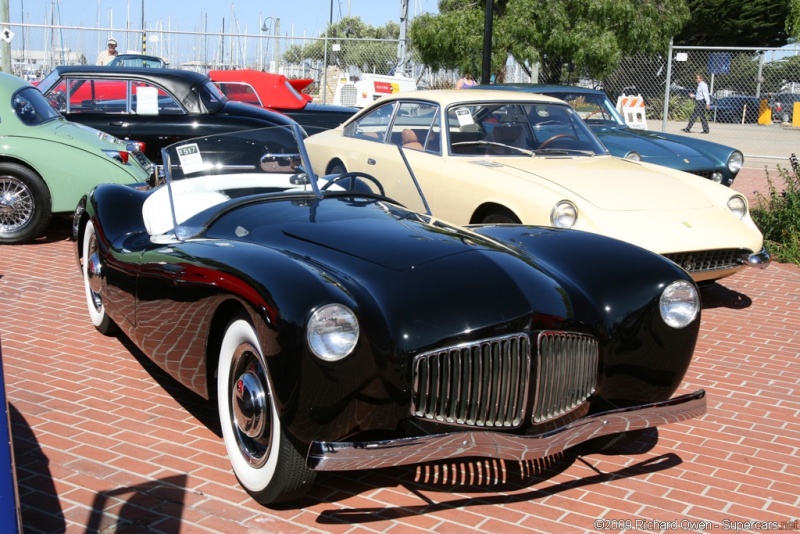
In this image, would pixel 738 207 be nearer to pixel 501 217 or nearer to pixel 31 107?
pixel 501 217

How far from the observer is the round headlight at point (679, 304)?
3.91m

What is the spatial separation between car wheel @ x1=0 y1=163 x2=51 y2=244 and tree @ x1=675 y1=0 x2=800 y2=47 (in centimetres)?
3548

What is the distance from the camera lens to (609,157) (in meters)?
7.70

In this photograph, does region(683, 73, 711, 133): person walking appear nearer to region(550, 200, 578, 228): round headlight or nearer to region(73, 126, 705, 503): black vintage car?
region(550, 200, 578, 228): round headlight

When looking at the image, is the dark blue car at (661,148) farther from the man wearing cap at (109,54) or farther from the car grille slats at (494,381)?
the man wearing cap at (109,54)

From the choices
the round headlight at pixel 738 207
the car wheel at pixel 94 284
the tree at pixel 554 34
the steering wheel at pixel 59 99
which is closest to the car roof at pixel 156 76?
the steering wheel at pixel 59 99

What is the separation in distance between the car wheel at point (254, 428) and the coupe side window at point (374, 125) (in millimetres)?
4927

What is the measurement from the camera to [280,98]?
1549 centimetres

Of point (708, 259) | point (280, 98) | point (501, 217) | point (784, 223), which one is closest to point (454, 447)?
point (501, 217)

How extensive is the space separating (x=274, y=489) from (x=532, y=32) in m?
16.4

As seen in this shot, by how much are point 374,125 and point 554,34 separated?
1075cm

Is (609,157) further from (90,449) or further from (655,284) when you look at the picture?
(90,449)

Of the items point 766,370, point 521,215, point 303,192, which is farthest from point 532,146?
point 303,192

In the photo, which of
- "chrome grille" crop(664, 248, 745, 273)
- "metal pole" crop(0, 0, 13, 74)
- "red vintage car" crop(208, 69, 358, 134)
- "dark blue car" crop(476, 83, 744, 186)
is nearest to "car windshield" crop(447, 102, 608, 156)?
"dark blue car" crop(476, 83, 744, 186)
